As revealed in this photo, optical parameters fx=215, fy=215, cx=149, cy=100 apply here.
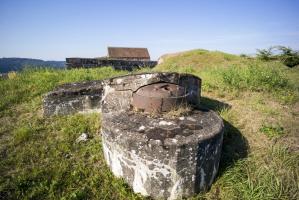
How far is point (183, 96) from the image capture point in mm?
3727

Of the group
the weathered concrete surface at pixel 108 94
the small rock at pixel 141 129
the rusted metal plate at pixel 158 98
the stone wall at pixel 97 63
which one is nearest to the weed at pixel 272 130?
the weathered concrete surface at pixel 108 94

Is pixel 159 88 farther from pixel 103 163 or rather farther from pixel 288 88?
pixel 288 88

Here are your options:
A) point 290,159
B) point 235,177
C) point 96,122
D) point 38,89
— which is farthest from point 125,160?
point 38,89

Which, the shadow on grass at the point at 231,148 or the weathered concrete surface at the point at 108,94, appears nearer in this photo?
the shadow on grass at the point at 231,148

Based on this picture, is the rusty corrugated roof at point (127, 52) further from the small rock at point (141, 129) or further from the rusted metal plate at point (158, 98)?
the small rock at point (141, 129)

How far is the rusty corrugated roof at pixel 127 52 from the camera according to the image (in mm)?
30889

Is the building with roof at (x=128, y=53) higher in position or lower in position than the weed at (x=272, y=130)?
higher

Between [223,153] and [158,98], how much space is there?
1.68 m

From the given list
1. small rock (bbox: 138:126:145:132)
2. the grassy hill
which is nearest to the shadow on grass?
the grassy hill

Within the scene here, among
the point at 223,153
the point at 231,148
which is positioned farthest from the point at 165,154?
the point at 231,148

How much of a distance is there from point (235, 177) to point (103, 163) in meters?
2.22

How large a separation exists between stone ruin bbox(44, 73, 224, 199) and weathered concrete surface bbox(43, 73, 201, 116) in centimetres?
14

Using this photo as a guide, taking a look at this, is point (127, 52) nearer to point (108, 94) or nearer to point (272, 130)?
point (108, 94)

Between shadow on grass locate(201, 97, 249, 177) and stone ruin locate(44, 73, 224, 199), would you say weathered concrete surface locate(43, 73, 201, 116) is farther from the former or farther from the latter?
shadow on grass locate(201, 97, 249, 177)
